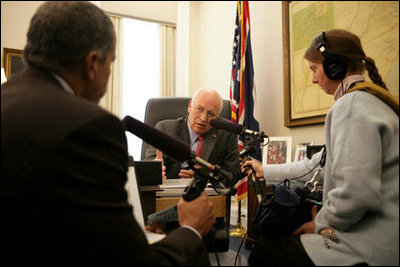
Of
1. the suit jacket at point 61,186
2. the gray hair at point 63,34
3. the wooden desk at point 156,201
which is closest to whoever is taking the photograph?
the suit jacket at point 61,186

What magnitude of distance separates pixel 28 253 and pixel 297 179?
3.79 feet

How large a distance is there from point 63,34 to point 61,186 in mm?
352

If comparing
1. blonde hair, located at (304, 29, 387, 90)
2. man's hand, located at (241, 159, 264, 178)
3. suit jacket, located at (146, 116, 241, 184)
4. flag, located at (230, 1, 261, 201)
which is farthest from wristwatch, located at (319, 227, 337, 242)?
flag, located at (230, 1, 261, 201)

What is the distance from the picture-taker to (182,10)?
501 centimetres

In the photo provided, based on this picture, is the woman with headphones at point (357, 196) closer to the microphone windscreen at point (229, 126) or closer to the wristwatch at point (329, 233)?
the wristwatch at point (329, 233)

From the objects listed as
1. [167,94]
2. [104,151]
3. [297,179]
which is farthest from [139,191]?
[167,94]

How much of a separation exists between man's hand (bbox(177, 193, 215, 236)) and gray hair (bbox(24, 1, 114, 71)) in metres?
0.47

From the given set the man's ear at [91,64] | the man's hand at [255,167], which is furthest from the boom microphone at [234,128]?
the man's ear at [91,64]

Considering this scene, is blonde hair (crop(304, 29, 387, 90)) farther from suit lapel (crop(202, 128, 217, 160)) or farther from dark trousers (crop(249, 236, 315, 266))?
suit lapel (crop(202, 128, 217, 160))

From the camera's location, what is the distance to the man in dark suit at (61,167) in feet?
2.18

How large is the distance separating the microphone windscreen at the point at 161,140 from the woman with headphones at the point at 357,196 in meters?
0.42

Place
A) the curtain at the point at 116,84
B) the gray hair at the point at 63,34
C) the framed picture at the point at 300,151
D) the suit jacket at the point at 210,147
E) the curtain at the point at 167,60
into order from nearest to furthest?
the gray hair at the point at 63,34
the suit jacket at the point at 210,147
the framed picture at the point at 300,151
the curtain at the point at 116,84
the curtain at the point at 167,60

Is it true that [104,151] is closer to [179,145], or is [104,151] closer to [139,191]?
[179,145]

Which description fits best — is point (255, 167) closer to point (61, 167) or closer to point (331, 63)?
point (331, 63)
